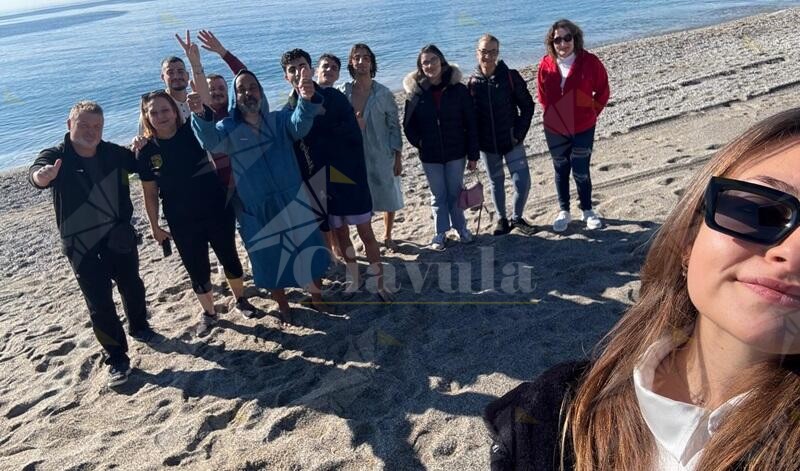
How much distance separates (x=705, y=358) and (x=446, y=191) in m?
4.63

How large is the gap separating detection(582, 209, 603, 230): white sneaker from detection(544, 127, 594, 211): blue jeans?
5cm

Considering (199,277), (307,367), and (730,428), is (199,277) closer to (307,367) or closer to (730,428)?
(307,367)

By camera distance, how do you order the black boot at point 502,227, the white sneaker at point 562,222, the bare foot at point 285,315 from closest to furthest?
the bare foot at point 285,315, the white sneaker at point 562,222, the black boot at point 502,227

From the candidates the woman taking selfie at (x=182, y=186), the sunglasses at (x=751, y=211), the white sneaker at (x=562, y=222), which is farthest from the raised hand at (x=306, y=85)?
the sunglasses at (x=751, y=211)

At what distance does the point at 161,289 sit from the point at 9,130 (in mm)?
16669

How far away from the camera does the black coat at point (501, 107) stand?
5.46 metres

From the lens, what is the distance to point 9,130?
62.2ft

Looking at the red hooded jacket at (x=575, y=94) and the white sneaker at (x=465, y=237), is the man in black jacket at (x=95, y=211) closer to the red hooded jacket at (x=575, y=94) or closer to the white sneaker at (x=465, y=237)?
the white sneaker at (x=465, y=237)

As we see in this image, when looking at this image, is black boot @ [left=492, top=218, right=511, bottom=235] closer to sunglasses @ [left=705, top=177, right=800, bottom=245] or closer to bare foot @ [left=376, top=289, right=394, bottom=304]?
bare foot @ [left=376, top=289, right=394, bottom=304]

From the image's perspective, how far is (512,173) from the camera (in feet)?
19.2

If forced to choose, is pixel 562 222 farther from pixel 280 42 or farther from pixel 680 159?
pixel 280 42

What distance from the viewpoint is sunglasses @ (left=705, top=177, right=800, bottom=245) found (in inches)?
43.2

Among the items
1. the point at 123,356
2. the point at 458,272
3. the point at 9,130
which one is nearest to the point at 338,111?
the point at 458,272

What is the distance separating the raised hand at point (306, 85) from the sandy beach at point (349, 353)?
5.99ft
